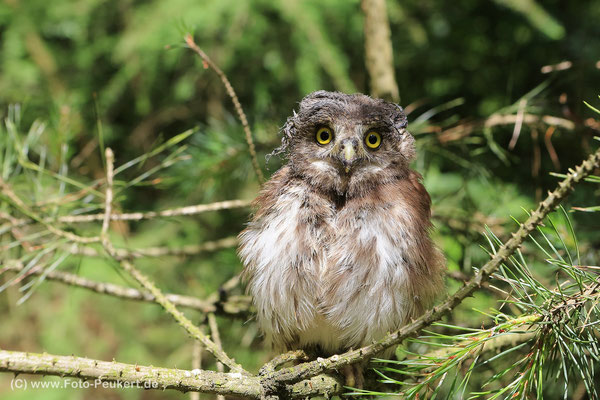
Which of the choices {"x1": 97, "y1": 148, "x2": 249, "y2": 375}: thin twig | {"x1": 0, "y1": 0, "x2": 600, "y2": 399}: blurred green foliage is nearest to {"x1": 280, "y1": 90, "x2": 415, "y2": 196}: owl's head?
{"x1": 0, "y1": 0, "x2": 600, "y2": 399}: blurred green foliage

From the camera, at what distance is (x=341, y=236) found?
1847 millimetres

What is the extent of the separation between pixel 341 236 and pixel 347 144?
35 centimetres

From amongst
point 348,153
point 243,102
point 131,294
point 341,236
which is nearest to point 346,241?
point 341,236

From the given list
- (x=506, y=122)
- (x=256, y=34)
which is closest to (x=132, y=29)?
(x=256, y=34)

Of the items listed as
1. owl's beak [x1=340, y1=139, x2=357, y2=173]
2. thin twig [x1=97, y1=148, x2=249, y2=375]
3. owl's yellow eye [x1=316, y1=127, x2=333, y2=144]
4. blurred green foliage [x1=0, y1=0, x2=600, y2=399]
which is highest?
blurred green foliage [x1=0, y1=0, x2=600, y2=399]

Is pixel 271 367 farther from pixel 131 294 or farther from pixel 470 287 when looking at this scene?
pixel 131 294

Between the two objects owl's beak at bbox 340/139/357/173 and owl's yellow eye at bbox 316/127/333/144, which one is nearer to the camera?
owl's beak at bbox 340/139/357/173

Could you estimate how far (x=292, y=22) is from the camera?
10.7 ft

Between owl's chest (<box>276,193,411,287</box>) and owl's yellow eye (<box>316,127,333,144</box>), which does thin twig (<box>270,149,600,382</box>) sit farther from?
owl's yellow eye (<box>316,127,333,144</box>)

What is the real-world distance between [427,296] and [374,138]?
2.13ft

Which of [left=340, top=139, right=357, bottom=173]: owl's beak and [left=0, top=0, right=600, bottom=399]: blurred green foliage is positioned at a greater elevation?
[left=0, top=0, right=600, bottom=399]: blurred green foliage

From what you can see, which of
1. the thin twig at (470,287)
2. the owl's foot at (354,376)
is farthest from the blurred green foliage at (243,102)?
the thin twig at (470,287)

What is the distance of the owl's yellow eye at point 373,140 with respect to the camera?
1.98m

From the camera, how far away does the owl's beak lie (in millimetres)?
1869
